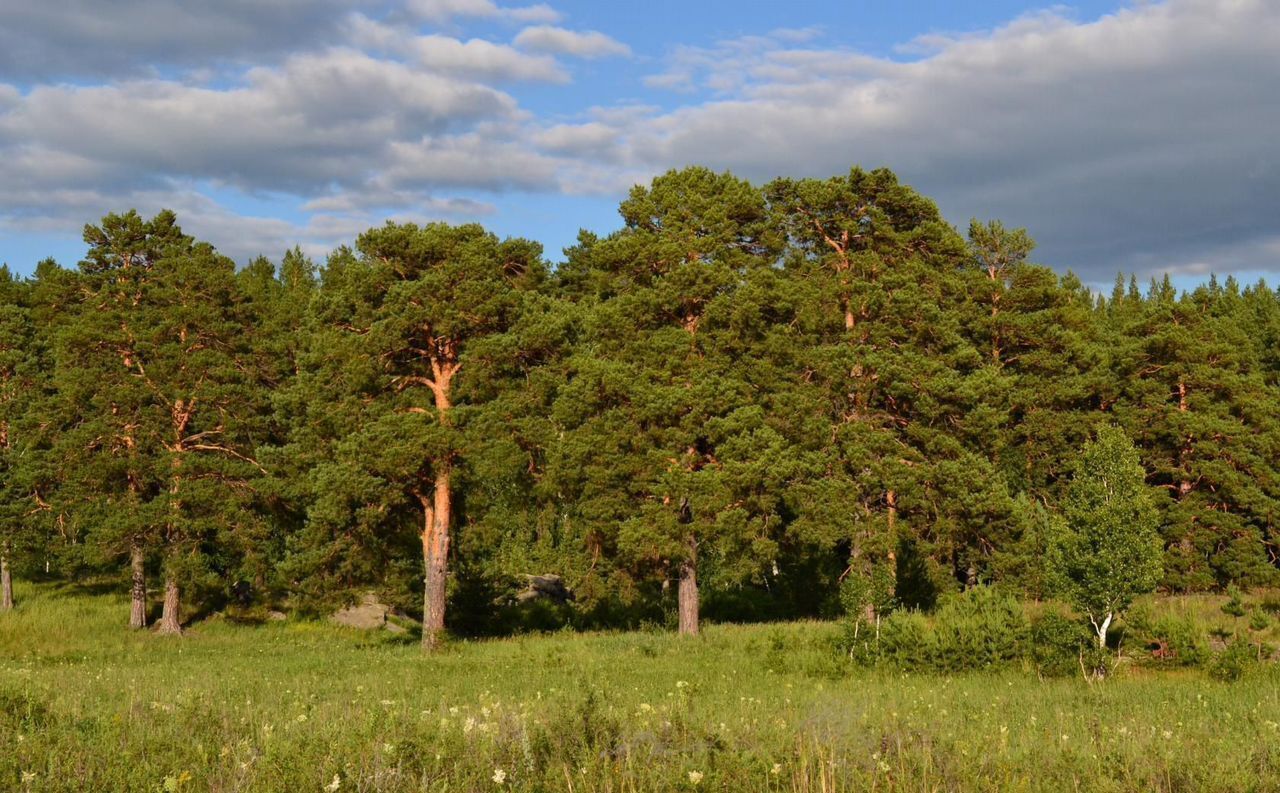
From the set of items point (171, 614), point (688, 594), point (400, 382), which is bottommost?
point (171, 614)

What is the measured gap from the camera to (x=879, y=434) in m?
28.3

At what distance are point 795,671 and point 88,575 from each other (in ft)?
121

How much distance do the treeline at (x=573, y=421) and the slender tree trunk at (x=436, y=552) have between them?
0.35ft

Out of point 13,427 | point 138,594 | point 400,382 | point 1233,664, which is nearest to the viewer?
point 1233,664

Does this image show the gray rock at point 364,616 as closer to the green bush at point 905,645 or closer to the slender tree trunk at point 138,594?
the slender tree trunk at point 138,594

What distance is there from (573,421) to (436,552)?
5653 mm

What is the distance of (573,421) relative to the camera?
91.6ft

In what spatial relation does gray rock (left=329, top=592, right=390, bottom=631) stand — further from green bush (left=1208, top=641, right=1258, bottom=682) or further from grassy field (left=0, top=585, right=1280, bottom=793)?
green bush (left=1208, top=641, right=1258, bottom=682)

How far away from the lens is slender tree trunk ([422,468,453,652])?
27.8 meters

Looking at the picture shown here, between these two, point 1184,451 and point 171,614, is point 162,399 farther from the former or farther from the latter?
point 1184,451

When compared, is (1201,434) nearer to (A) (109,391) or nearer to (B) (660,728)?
(B) (660,728)

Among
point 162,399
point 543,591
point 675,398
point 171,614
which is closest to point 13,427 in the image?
point 162,399

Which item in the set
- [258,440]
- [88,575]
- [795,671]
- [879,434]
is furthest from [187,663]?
[88,575]

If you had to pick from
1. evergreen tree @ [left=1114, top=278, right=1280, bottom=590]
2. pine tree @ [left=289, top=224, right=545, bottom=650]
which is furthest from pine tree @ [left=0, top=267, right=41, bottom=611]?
evergreen tree @ [left=1114, top=278, right=1280, bottom=590]
